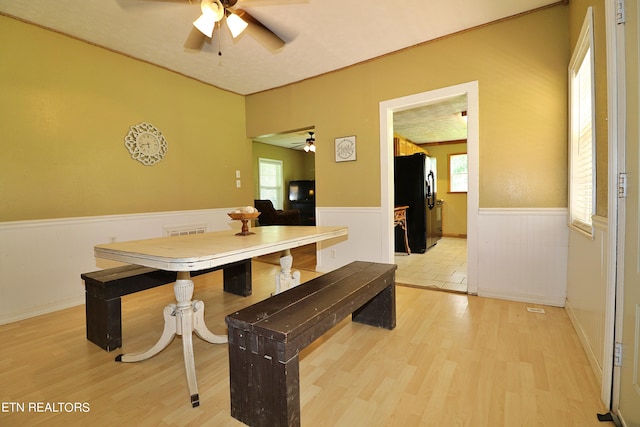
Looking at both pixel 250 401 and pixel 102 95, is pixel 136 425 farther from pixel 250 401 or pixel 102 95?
pixel 102 95

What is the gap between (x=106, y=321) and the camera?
6.50ft

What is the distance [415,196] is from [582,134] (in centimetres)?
311

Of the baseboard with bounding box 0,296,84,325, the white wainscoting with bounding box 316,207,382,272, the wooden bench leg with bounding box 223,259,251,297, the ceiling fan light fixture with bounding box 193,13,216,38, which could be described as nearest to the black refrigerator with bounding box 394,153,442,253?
the white wainscoting with bounding box 316,207,382,272

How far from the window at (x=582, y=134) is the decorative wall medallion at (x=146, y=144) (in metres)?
4.05

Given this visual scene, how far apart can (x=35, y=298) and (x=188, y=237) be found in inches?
73.0

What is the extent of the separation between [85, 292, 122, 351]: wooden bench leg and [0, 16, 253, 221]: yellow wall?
1.37 metres

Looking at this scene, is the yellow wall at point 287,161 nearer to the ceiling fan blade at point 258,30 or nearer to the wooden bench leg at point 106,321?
the ceiling fan blade at point 258,30

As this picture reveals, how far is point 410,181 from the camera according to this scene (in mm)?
5328

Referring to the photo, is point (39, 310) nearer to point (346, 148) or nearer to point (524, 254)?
point (346, 148)

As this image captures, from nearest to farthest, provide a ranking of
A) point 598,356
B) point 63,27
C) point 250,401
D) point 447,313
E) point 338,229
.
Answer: point 250,401, point 598,356, point 338,229, point 447,313, point 63,27

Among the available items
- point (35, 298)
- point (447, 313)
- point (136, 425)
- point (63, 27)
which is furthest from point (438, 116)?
point (35, 298)

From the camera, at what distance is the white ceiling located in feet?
8.14

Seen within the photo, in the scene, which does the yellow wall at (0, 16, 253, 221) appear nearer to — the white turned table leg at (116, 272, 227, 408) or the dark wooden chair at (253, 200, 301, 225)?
the dark wooden chair at (253, 200, 301, 225)

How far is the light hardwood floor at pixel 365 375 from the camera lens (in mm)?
1380
